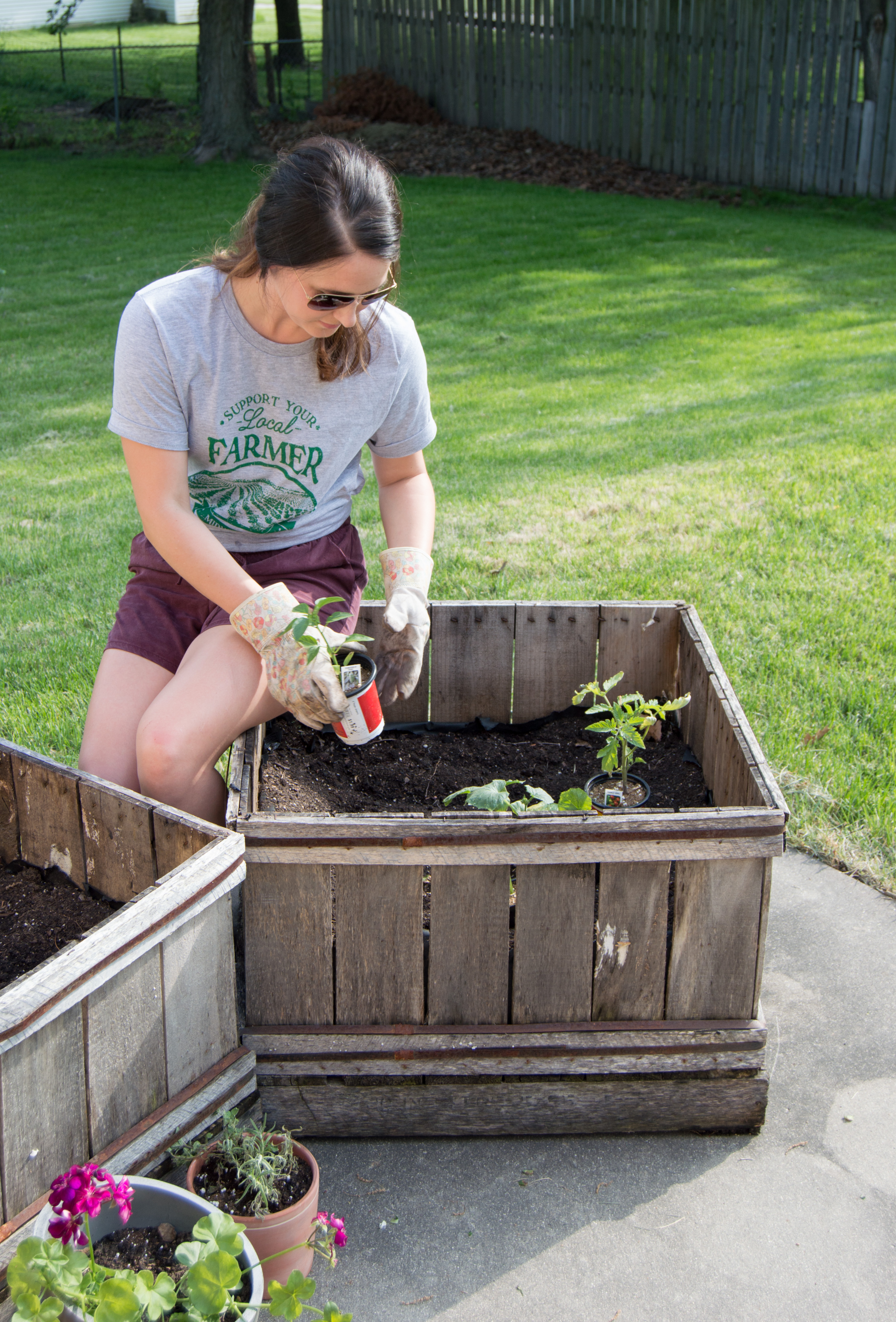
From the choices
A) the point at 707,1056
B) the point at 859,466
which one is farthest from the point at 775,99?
the point at 707,1056

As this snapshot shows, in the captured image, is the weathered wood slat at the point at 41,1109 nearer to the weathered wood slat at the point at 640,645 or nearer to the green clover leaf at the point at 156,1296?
the green clover leaf at the point at 156,1296

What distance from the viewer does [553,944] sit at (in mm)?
1742

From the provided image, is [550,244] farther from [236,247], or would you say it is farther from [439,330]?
[236,247]

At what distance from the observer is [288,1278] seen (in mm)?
1384

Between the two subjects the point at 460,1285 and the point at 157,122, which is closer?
the point at 460,1285

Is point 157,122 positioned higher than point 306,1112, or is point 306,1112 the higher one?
point 157,122

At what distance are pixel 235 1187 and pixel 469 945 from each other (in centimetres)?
45

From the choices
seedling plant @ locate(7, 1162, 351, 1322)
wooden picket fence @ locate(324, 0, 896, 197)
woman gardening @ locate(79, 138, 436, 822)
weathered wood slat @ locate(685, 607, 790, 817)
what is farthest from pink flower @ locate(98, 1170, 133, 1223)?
wooden picket fence @ locate(324, 0, 896, 197)

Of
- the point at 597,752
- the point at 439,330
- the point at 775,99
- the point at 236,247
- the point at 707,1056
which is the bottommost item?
the point at 707,1056

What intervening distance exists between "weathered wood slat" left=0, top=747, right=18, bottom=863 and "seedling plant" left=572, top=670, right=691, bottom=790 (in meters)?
0.97

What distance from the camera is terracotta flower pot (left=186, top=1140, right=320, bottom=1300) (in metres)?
1.46

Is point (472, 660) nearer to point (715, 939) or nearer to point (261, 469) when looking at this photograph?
point (261, 469)

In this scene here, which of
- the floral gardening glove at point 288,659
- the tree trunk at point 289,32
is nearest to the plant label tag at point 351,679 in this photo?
the floral gardening glove at point 288,659

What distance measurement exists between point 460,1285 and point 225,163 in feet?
39.4
